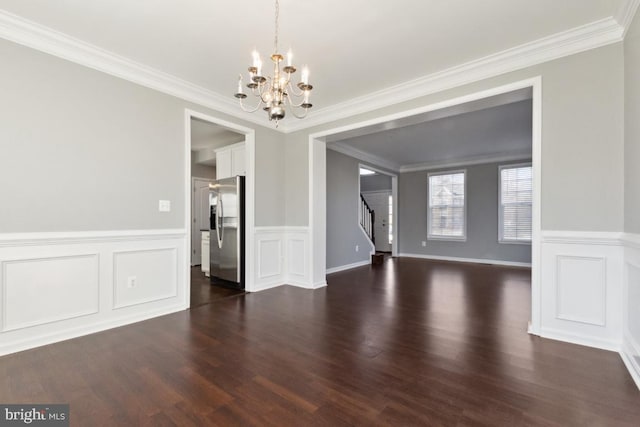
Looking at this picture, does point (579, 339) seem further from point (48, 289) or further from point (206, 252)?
point (206, 252)

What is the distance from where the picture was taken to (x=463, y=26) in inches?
101

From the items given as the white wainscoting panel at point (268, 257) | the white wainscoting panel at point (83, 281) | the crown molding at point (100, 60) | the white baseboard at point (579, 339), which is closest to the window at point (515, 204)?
the white baseboard at point (579, 339)

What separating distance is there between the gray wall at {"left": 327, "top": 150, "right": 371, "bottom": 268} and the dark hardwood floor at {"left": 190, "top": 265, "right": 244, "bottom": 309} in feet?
7.56

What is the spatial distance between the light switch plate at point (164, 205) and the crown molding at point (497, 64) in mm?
2577

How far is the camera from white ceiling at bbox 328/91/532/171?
13.4 feet

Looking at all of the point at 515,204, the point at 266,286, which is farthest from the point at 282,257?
the point at 515,204

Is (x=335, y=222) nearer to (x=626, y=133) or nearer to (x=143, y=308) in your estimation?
(x=143, y=308)

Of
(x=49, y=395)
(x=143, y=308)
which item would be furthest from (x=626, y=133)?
(x=143, y=308)

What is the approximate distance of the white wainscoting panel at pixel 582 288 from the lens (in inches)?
96.0

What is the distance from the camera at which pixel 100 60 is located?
2.93 meters

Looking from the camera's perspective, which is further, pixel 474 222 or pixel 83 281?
pixel 474 222

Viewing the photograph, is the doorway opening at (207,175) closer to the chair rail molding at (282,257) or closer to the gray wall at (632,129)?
the chair rail molding at (282,257)

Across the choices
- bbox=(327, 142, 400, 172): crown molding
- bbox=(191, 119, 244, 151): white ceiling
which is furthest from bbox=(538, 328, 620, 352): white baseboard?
bbox=(191, 119, 244, 151): white ceiling

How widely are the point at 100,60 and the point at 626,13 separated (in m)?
4.59
